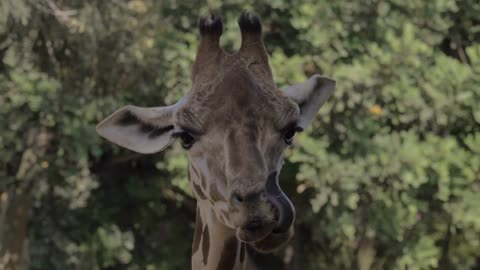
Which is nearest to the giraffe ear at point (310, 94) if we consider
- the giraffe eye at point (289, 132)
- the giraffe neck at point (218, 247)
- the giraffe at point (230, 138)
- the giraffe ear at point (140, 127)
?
the giraffe at point (230, 138)

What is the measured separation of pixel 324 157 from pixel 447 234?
3.27 meters

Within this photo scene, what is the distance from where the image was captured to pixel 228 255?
455 centimetres

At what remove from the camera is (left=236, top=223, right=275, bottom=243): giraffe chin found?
4.01m

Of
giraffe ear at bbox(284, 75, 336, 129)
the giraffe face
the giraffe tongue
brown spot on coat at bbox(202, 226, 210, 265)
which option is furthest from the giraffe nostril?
giraffe ear at bbox(284, 75, 336, 129)

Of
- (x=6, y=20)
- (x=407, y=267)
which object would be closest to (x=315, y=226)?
(x=407, y=267)

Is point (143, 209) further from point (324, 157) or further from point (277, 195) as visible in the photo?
point (277, 195)

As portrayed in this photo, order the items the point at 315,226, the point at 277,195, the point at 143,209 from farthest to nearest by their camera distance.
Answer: the point at 143,209, the point at 315,226, the point at 277,195

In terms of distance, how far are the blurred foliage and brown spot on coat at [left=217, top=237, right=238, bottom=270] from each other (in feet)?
22.1

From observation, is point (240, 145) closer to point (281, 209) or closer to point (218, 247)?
point (281, 209)

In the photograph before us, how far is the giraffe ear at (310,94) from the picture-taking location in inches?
202

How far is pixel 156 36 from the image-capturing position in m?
11.9

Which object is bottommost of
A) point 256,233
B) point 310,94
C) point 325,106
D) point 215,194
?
point 325,106

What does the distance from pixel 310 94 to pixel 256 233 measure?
1374mm

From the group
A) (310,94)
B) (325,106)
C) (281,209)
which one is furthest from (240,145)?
(325,106)
